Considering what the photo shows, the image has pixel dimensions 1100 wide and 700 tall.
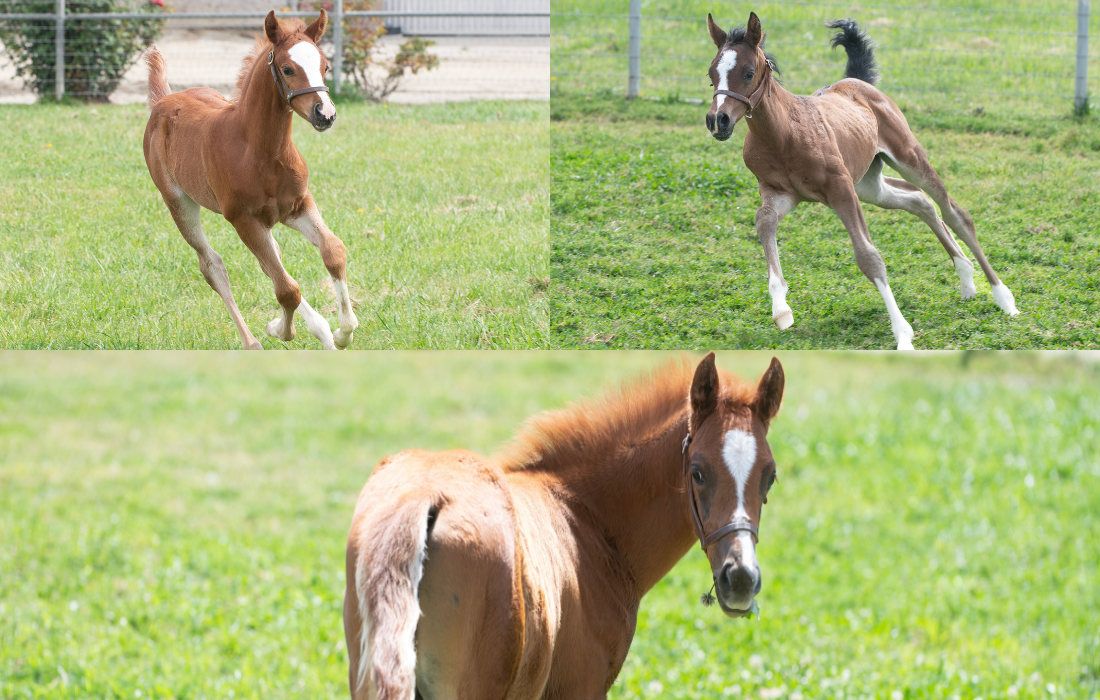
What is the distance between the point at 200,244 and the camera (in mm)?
5254

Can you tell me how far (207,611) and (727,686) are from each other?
392 centimetres

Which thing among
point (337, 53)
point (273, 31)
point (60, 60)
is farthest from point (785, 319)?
point (60, 60)

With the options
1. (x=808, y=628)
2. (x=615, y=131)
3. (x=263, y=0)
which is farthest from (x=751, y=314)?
(x=263, y=0)

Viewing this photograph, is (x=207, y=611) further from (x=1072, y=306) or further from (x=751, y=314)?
(x=1072, y=306)

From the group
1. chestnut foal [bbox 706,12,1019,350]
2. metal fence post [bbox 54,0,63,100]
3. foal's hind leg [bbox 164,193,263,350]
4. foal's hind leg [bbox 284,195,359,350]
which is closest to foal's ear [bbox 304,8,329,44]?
foal's hind leg [bbox 284,195,359,350]

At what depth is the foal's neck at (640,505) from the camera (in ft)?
12.0

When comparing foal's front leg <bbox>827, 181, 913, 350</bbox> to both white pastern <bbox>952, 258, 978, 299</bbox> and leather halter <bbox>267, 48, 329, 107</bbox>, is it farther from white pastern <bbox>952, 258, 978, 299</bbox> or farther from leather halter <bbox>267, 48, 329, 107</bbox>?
leather halter <bbox>267, 48, 329, 107</bbox>

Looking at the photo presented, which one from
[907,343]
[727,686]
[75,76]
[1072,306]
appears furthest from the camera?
[75,76]

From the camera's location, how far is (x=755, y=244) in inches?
203

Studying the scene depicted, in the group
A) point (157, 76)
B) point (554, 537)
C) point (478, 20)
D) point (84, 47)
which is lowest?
point (554, 537)

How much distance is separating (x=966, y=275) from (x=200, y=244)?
14.0ft

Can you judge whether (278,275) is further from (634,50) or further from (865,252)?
(865,252)

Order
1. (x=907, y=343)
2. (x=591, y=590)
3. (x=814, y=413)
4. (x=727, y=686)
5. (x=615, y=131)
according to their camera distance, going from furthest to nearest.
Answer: (x=814, y=413) → (x=727, y=686) → (x=615, y=131) → (x=907, y=343) → (x=591, y=590)

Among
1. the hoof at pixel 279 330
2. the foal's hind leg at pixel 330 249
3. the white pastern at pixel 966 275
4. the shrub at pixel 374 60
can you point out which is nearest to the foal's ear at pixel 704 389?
the foal's hind leg at pixel 330 249
